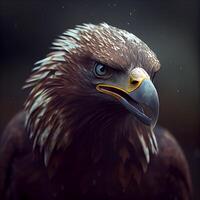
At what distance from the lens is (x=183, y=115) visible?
2020 mm

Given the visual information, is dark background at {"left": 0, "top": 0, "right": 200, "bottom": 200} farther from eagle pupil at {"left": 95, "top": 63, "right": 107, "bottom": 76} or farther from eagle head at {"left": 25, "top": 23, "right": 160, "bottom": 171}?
eagle pupil at {"left": 95, "top": 63, "right": 107, "bottom": 76}

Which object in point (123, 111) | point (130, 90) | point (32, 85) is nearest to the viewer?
point (130, 90)

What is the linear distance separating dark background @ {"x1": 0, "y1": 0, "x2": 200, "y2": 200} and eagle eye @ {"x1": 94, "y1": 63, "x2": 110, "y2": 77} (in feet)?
0.61

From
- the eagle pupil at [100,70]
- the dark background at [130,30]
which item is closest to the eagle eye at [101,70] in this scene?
the eagle pupil at [100,70]

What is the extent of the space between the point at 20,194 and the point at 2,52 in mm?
515

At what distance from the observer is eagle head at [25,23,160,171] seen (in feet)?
5.61

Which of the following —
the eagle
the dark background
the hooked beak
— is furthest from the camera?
the dark background

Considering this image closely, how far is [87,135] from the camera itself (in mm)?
1866

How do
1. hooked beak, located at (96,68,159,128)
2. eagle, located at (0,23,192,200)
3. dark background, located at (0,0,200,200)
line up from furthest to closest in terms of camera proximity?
dark background, located at (0,0,200,200) → eagle, located at (0,23,192,200) → hooked beak, located at (96,68,159,128)

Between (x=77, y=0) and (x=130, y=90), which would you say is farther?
(x=77, y=0)

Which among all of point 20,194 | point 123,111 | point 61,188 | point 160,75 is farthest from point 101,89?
point 20,194

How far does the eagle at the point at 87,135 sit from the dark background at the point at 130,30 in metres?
0.04

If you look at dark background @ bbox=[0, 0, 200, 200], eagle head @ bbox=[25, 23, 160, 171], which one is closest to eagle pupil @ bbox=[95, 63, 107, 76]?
eagle head @ bbox=[25, 23, 160, 171]

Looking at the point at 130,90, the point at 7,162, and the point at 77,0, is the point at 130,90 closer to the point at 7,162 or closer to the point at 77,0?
the point at 77,0
